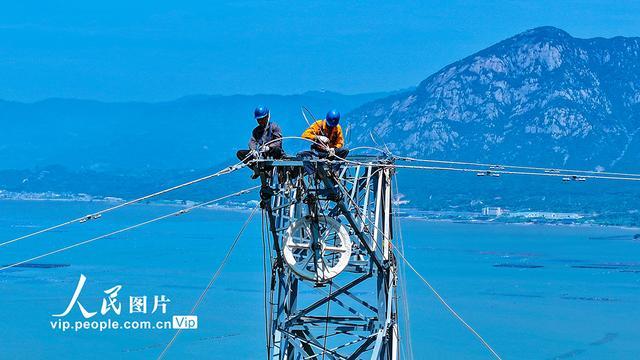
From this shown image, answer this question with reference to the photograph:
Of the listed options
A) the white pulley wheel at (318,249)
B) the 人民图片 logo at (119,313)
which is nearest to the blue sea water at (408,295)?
the 人民图片 logo at (119,313)

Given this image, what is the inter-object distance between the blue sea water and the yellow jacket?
4202 centimetres

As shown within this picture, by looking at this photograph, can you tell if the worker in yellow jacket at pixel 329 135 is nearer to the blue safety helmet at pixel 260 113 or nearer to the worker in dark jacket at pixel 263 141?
the worker in dark jacket at pixel 263 141

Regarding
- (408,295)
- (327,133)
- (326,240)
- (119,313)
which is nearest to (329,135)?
(327,133)

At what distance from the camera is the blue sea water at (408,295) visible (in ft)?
213

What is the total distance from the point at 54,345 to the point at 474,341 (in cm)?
2405

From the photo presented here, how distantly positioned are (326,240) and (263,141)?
1662mm

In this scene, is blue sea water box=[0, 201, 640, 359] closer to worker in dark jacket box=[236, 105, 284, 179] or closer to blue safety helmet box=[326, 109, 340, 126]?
blue safety helmet box=[326, 109, 340, 126]

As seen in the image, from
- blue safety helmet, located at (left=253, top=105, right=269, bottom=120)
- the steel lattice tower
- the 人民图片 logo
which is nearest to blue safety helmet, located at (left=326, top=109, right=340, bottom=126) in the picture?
the steel lattice tower

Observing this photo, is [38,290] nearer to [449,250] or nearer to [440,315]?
[440,315]

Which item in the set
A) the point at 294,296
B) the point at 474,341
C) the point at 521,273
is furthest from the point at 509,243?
the point at 294,296

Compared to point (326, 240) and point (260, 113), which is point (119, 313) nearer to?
point (326, 240)

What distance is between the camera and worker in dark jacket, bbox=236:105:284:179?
1478 cm

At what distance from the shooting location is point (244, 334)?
65812 millimetres

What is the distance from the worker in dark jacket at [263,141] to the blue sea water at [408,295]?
1672 inches
